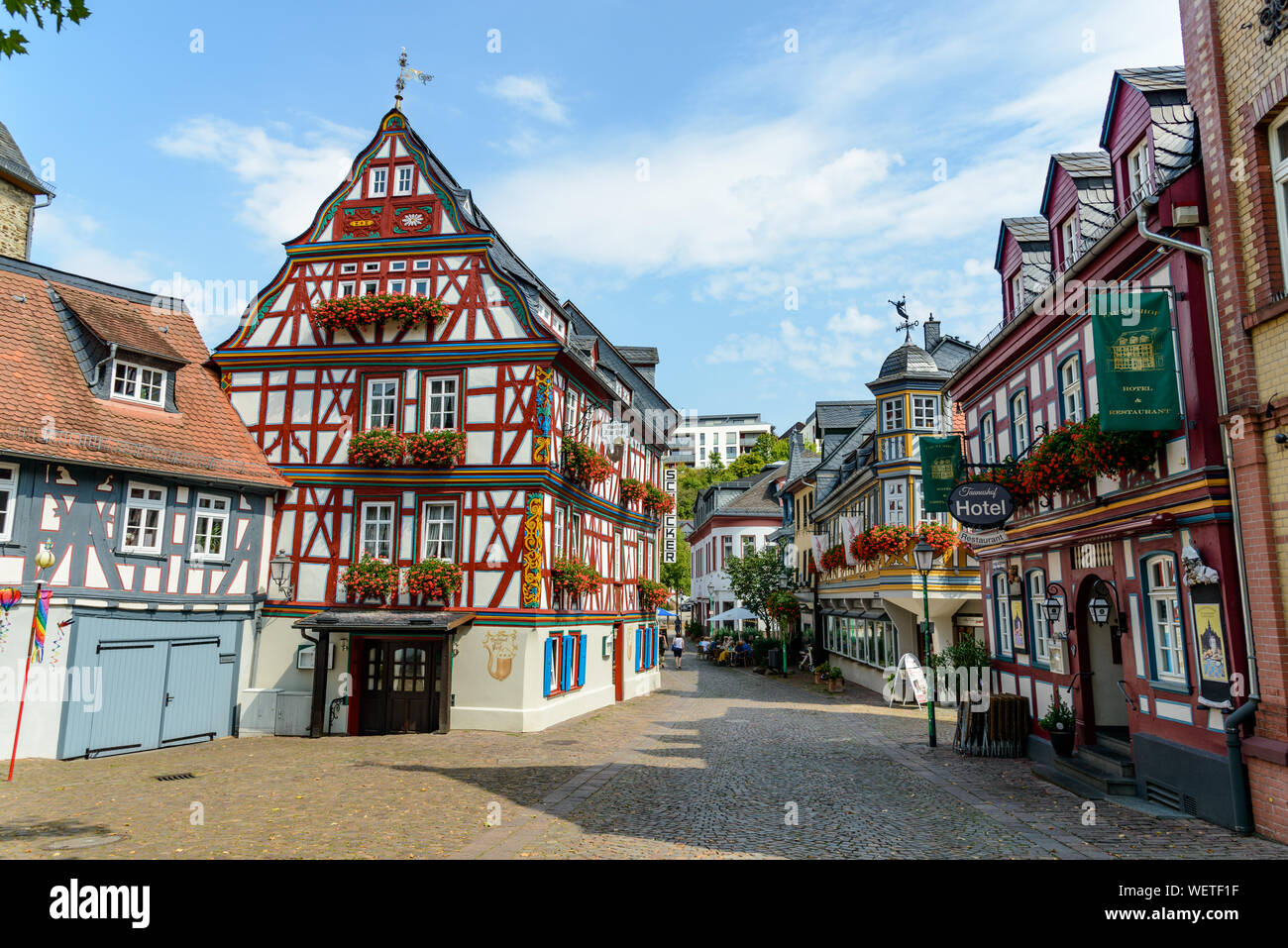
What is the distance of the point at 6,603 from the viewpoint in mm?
14984

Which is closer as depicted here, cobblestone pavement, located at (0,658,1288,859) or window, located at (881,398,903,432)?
cobblestone pavement, located at (0,658,1288,859)

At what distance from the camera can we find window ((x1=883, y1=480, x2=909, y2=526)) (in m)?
25.8

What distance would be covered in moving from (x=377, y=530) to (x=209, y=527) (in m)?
3.55

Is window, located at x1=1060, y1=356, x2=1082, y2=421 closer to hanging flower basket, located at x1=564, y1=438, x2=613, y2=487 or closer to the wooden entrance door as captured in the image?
hanging flower basket, located at x1=564, y1=438, x2=613, y2=487

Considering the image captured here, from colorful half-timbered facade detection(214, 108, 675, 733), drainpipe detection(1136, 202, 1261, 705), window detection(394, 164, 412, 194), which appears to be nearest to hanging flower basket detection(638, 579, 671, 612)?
colorful half-timbered facade detection(214, 108, 675, 733)

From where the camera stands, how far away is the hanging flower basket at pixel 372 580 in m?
19.2

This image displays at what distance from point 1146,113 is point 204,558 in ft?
62.2

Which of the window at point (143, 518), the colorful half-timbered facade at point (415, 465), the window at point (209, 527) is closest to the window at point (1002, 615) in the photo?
the colorful half-timbered facade at point (415, 465)

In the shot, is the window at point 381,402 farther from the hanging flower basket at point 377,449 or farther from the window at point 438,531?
the window at point 438,531

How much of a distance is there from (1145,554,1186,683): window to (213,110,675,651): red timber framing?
12084 mm

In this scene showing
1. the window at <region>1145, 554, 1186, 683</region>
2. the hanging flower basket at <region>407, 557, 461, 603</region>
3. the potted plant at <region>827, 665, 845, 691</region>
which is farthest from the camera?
the potted plant at <region>827, 665, 845, 691</region>

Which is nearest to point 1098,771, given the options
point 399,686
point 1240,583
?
point 1240,583

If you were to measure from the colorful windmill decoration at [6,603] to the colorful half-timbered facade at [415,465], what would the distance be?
5.25 metres
